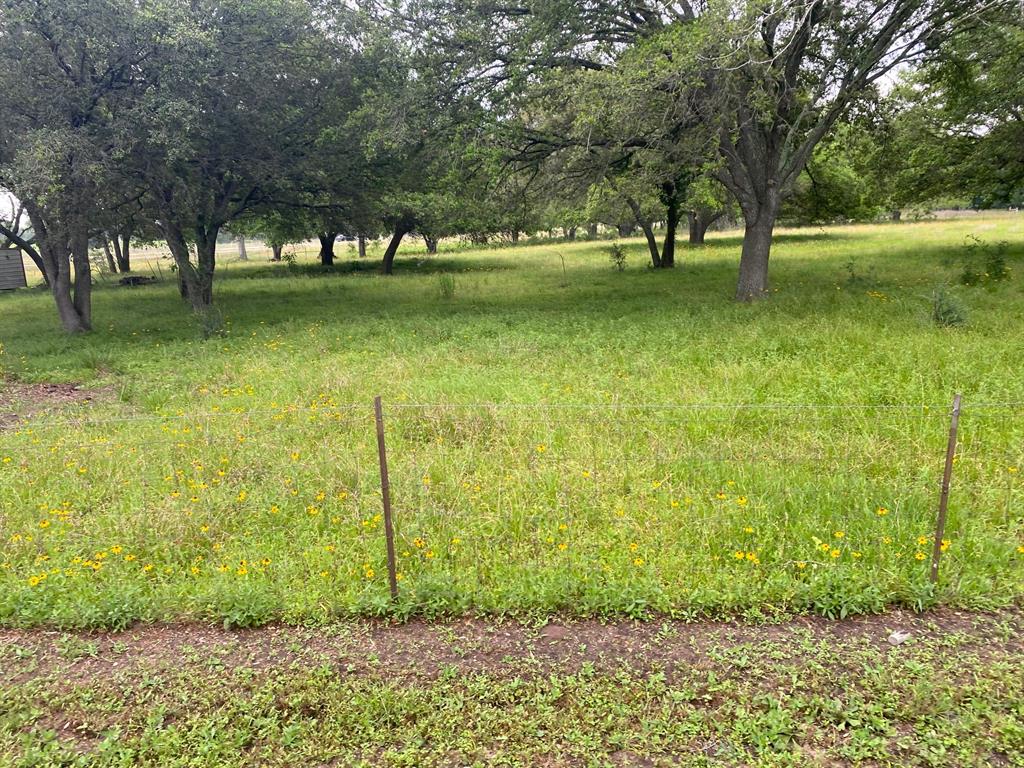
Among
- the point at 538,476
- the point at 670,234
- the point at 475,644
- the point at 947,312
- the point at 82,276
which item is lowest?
the point at 475,644

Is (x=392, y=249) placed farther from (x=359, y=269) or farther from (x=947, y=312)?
(x=947, y=312)

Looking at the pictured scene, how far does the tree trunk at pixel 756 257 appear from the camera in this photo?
43.4 ft

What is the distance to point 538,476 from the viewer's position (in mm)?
5078

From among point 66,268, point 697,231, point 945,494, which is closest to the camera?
point 945,494

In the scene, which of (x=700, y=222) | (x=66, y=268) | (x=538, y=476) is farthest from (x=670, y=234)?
(x=538, y=476)

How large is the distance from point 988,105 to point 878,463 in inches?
631

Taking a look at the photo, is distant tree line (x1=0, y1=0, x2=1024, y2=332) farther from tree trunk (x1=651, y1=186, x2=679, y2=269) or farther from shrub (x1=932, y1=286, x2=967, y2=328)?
tree trunk (x1=651, y1=186, x2=679, y2=269)

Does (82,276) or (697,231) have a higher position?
(697,231)

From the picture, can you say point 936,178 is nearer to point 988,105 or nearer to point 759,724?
point 988,105

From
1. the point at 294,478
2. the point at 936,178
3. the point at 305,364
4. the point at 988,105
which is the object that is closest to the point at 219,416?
the point at 294,478

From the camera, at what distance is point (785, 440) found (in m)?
5.67

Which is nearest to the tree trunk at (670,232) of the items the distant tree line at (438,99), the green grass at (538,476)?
the distant tree line at (438,99)

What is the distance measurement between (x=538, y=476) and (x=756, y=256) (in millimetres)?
10514

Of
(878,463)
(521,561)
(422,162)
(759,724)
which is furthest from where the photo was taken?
(422,162)
